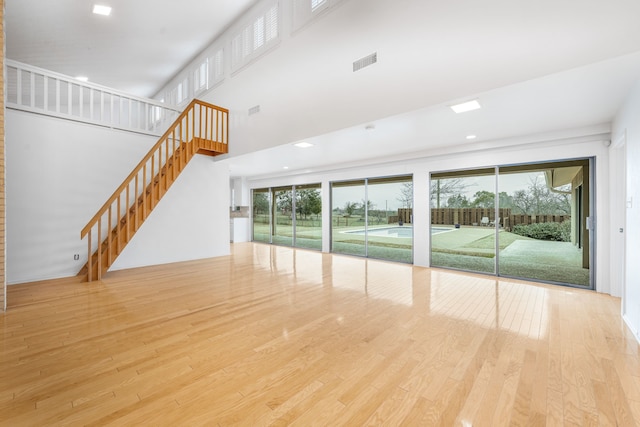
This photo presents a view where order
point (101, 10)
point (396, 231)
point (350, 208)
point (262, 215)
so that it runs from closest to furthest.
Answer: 1. point (101, 10)
2. point (350, 208)
3. point (396, 231)
4. point (262, 215)

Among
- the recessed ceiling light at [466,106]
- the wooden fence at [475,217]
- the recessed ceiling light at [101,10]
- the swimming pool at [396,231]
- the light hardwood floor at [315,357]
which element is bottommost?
the light hardwood floor at [315,357]

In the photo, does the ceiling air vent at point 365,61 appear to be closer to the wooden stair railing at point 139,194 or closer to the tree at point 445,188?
the tree at point 445,188

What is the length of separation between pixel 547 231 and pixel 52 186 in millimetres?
10096

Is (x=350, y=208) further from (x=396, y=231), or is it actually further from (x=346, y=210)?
(x=396, y=231)

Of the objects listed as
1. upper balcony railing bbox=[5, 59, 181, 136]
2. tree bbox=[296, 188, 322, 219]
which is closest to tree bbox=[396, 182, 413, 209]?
tree bbox=[296, 188, 322, 219]

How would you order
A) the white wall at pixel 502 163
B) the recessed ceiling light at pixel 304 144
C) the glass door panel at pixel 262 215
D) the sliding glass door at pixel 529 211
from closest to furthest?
the white wall at pixel 502 163 < the sliding glass door at pixel 529 211 < the recessed ceiling light at pixel 304 144 < the glass door panel at pixel 262 215

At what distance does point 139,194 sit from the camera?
632 cm

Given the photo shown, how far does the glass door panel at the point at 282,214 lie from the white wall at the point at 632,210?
8.13m

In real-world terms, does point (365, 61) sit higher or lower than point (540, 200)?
higher

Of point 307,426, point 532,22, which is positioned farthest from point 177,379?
point 532,22

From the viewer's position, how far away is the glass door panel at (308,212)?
939cm

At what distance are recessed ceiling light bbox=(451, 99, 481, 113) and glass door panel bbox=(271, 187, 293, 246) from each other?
6942 millimetres

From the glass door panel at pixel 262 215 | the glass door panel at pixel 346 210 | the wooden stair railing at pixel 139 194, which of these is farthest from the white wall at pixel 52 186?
the glass door panel at pixel 346 210

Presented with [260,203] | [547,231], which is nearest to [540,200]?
[547,231]
